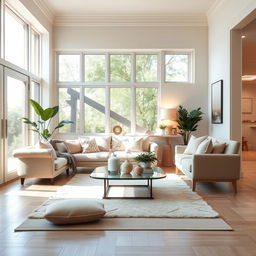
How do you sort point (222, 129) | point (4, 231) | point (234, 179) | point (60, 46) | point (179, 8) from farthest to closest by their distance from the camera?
point (60, 46), point (179, 8), point (222, 129), point (234, 179), point (4, 231)

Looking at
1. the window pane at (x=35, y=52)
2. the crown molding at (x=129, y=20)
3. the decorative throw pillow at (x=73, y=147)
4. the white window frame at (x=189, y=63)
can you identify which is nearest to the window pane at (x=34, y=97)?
the window pane at (x=35, y=52)

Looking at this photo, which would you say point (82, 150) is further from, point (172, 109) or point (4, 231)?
point (4, 231)

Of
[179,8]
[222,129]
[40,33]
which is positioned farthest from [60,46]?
[222,129]

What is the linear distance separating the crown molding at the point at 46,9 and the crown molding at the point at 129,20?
25 cm

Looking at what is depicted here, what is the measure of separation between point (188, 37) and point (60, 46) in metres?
3.36

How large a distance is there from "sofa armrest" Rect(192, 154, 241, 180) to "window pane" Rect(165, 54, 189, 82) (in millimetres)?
3865

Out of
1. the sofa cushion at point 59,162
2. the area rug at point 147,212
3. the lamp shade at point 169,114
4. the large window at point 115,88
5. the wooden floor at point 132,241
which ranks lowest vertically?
the wooden floor at point 132,241

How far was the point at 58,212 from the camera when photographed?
320cm

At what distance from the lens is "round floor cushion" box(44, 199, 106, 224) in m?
3.19

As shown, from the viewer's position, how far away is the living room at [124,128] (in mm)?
3143

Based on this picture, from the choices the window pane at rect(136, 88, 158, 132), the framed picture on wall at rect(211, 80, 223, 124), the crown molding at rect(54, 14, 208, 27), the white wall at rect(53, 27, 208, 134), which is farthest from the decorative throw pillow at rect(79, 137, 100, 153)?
the crown molding at rect(54, 14, 208, 27)

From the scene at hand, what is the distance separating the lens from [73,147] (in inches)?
276

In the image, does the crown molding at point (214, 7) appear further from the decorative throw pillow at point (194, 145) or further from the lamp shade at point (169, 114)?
the decorative throw pillow at point (194, 145)

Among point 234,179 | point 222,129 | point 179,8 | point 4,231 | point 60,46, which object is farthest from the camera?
point 60,46
